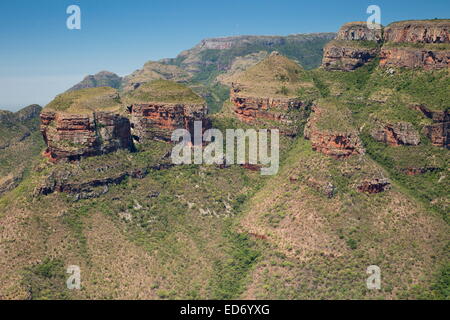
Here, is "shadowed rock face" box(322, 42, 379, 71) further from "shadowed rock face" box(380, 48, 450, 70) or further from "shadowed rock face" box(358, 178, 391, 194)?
"shadowed rock face" box(358, 178, 391, 194)

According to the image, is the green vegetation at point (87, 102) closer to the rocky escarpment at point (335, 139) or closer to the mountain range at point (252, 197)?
the mountain range at point (252, 197)

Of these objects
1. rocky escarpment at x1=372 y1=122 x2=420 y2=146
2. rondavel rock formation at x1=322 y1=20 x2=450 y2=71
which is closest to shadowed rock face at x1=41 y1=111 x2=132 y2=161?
rocky escarpment at x1=372 y1=122 x2=420 y2=146

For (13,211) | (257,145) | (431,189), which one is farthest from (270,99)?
(13,211)

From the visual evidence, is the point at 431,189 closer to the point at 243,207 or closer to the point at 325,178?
the point at 325,178

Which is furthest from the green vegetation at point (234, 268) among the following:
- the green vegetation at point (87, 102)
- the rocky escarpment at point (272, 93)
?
the green vegetation at point (87, 102)

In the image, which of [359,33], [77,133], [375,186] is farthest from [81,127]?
[359,33]
